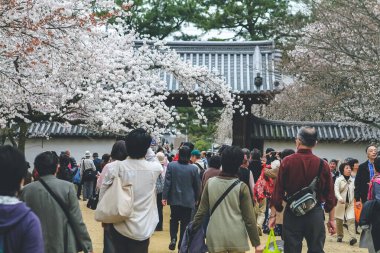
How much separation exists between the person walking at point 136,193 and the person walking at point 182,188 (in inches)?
146

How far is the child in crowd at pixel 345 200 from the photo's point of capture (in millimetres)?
11523

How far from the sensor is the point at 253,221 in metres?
5.74

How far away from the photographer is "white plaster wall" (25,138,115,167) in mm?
25062

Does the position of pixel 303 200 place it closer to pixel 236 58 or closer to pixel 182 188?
pixel 182 188

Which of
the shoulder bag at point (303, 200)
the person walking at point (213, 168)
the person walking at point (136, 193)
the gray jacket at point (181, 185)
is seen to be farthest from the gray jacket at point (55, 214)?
the gray jacket at point (181, 185)

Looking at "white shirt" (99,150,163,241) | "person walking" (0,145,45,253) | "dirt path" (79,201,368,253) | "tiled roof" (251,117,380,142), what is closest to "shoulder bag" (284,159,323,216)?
"white shirt" (99,150,163,241)

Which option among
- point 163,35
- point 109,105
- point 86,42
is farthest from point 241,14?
point 86,42

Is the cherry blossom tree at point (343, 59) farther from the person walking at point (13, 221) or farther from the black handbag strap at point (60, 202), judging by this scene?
the person walking at point (13, 221)

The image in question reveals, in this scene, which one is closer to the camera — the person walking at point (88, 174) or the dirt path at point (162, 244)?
the dirt path at point (162, 244)

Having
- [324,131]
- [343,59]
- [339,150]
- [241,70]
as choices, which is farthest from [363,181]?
[339,150]

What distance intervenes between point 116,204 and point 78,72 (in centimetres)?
584

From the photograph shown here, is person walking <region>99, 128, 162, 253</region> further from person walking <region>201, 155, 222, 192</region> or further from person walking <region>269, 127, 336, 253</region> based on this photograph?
person walking <region>201, 155, 222, 192</region>

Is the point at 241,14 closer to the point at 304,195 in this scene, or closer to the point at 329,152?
the point at 329,152

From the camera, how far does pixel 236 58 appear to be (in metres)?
21.4
